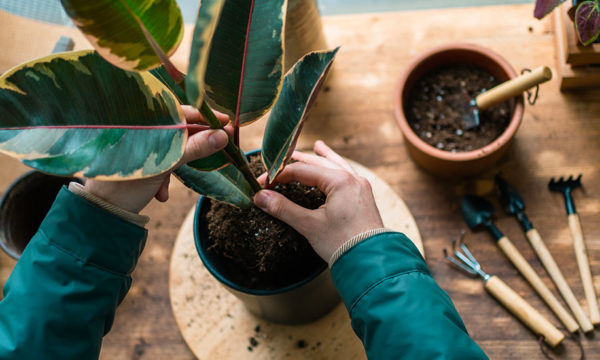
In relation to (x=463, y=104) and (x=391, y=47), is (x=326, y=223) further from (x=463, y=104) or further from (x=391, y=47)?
(x=391, y=47)

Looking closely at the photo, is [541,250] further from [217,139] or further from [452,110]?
[217,139]

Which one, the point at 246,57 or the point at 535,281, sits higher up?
the point at 246,57

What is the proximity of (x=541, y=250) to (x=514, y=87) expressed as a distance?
31cm

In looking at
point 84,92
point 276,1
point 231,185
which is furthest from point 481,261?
point 84,92

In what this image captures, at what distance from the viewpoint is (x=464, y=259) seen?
883mm

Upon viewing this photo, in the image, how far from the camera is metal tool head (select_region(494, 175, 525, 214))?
90cm

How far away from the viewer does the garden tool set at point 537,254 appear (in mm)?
826

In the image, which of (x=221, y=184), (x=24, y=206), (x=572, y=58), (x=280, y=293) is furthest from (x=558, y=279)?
(x=24, y=206)

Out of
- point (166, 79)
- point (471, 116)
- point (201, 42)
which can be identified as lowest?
point (471, 116)

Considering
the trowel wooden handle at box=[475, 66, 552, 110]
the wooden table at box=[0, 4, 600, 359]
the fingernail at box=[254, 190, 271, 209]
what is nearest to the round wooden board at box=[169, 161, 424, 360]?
the wooden table at box=[0, 4, 600, 359]

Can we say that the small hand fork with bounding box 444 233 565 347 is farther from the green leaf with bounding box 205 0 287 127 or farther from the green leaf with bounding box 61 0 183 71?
the green leaf with bounding box 61 0 183 71

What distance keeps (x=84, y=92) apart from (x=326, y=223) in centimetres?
33

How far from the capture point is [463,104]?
95 centimetres

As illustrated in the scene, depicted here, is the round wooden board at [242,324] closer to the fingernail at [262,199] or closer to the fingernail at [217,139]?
the fingernail at [262,199]
